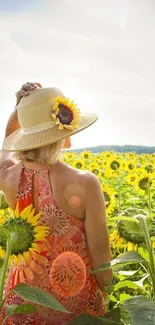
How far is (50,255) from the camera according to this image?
1.98 metres

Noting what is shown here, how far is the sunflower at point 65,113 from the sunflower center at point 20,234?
52 cm

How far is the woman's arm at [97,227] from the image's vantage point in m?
1.93

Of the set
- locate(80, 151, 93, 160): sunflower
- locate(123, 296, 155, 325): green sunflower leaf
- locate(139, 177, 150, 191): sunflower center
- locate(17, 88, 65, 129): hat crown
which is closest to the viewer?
locate(123, 296, 155, 325): green sunflower leaf

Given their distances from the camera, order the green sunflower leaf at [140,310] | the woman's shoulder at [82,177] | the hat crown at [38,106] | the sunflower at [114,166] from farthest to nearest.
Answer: the sunflower at [114,166] → the hat crown at [38,106] → the woman's shoulder at [82,177] → the green sunflower leaf at [140,310]

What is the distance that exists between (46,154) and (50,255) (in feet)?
1.14

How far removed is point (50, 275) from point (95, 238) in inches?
7.9

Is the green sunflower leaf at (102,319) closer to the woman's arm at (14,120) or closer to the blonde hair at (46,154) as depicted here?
the blonde hair at (46,154)

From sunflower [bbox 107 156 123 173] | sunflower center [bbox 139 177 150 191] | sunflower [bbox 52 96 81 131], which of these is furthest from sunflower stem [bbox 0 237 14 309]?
sunflower [bbox 107 156 123 173]

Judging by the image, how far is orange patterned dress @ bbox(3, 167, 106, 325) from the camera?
195cm

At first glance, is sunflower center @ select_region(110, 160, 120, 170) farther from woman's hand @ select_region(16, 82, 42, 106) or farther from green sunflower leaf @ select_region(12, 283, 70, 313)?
green sunflower leaf @ select_region(12, 283, 70, 313)

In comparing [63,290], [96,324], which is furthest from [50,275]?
[96,324]

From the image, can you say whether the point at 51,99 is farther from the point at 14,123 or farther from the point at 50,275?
the point at 50,275

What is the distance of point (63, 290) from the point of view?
197cm

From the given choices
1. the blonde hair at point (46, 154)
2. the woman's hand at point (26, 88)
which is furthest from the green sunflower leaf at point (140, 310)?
the woman's hand at point (26, 88)
